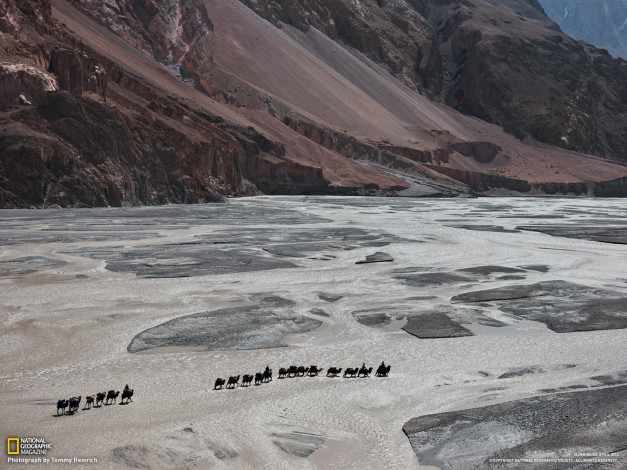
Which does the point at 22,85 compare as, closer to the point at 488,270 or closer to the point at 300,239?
the point at 300,239

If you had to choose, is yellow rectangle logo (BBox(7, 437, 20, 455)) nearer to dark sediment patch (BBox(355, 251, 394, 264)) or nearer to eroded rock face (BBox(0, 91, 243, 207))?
dark sediment patch (BBox(355, 251, 394, 264))

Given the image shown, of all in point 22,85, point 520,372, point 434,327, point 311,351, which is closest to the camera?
point 520,372

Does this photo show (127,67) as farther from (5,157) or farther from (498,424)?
(498,424)

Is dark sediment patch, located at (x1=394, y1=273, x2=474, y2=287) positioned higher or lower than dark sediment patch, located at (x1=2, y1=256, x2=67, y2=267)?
higher

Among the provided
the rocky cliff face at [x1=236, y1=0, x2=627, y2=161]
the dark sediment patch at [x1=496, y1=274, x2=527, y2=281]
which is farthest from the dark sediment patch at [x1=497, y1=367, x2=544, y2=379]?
the rocky cliff face at [x1=236, y1=0, x2=627, y2=161]

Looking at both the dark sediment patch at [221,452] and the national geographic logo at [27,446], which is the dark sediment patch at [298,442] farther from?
the national geographic logo at [27,446]

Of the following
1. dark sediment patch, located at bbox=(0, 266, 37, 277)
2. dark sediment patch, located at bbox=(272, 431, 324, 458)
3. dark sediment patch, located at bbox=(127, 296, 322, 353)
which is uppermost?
dark sediment patch, located at bbox=(272, 431, 324, 458)

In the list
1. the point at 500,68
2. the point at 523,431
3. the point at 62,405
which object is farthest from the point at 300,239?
the point at 500,68
